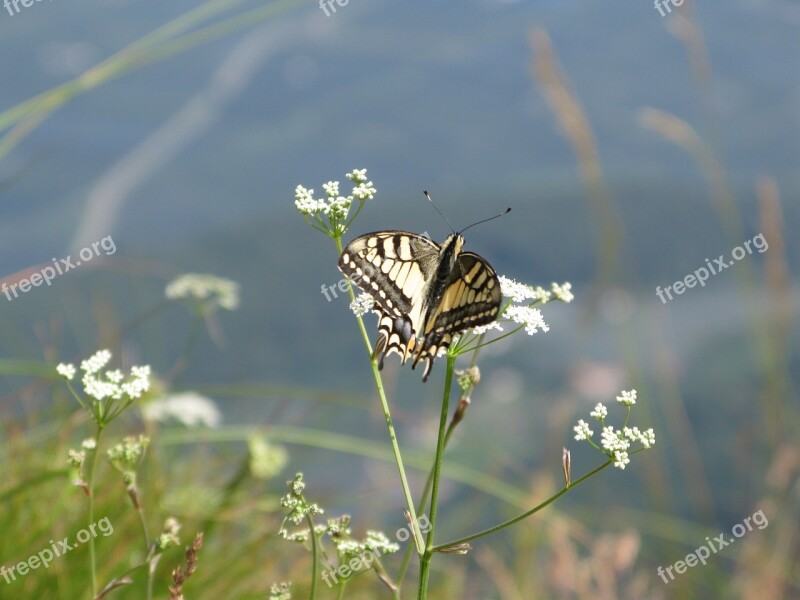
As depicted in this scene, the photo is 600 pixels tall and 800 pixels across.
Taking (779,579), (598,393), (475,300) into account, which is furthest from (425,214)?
(475,300)

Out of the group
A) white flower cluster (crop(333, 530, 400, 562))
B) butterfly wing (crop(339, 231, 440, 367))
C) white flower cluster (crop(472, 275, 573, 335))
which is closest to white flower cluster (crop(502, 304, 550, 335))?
white flower cluster (crop(472, 275, 573, 335))

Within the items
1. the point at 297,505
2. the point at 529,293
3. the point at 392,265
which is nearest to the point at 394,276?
the point at 392,265

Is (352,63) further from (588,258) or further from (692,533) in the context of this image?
(692,533)

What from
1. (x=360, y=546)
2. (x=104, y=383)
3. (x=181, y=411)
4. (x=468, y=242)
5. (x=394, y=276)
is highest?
(x=104, y=383)

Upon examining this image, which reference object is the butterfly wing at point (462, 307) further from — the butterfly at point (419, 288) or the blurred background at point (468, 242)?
the blurred background at point (468, 242)

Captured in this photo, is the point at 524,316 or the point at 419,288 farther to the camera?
the point at 419,288

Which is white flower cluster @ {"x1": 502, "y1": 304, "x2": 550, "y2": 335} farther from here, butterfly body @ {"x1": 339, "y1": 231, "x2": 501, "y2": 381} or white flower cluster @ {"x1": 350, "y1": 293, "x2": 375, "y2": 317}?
white flower cluster @ {"x1": 350, "y1": 293, "x2": 375, "y2": 317}

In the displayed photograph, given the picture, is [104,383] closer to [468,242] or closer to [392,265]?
[392,265]

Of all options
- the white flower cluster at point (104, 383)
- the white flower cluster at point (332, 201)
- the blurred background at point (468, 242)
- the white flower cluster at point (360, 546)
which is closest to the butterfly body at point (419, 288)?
the white flower cluster at point (332, 201)
